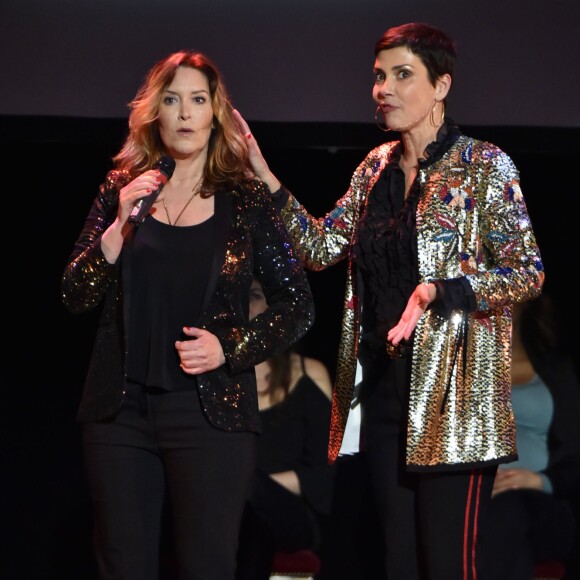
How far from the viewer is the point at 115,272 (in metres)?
2.32

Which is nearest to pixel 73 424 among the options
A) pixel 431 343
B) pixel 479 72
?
pixel 431 343

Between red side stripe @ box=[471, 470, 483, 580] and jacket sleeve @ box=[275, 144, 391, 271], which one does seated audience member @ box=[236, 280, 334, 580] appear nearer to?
jacket sleeve @ box=[275, 144, 391, 271]

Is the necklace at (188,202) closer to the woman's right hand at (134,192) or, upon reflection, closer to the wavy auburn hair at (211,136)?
the wavy auburn hair at (211,136)

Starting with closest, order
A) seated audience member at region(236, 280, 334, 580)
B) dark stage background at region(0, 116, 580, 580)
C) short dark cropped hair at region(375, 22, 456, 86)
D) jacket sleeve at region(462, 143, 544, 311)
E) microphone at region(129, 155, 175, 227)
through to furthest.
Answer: microphone at region(129, 155, 175, 227) → jacket sleeve at region(462, 143, 544, 311) → short dark cropped hair at region(375, 22, 456, 86) → dark stage background at region(0, 116, 580, 580) → seated audience member at region(236, 280, 334, 580)

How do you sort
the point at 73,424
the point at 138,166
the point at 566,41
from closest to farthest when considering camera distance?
the point at 138,166 → the point at 566,41 → the point at 73,424

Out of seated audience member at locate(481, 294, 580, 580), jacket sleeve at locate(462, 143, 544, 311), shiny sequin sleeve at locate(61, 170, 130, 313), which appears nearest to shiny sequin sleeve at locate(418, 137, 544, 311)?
jacket sleeve at locate(462, 143, 544, 311)

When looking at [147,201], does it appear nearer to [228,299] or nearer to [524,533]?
[228,299]

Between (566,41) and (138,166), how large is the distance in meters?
1.44

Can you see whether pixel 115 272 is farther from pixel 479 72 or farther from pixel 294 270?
pixel 479 72

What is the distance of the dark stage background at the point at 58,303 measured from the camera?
3.32 metres

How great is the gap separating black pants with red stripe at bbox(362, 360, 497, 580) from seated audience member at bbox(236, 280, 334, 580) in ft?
3.07

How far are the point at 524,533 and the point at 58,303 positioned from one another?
1.66m

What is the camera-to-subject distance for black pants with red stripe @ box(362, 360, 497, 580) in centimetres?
237

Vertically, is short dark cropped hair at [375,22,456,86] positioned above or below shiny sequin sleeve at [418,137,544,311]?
above
